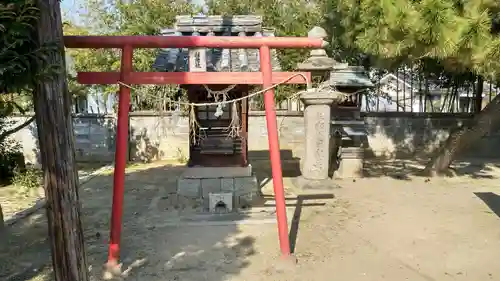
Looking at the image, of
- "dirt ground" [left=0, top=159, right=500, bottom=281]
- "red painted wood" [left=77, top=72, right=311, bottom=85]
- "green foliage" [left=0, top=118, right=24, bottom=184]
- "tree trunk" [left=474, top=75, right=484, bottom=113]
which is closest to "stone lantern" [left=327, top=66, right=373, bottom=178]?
"dirt ground" [left=0, top=159, right=500, bottom=281]

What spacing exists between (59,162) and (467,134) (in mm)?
9493

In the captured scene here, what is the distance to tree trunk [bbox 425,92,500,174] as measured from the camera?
9445mm

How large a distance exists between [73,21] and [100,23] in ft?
10.9

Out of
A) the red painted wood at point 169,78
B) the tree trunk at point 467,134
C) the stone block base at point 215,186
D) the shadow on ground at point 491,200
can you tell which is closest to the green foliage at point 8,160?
the stone block base at point 215,186

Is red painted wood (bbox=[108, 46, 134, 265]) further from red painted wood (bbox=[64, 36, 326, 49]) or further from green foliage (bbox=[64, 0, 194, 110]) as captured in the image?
green foliage (bbox=[64, 0, 194, 110])

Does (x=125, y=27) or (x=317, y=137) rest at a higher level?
(x=125, y=27)

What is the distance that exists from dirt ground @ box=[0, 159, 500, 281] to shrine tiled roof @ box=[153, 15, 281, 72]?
108 inches

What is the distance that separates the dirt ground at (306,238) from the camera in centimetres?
518

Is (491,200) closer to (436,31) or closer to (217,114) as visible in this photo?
(436,31)

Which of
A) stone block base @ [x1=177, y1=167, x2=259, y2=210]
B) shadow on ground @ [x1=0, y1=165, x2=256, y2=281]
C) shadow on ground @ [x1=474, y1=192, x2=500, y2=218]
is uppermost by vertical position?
stone block base @ [x1=177, y1=167, x2=259, y2=210]

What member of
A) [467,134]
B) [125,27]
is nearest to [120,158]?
[467,134]

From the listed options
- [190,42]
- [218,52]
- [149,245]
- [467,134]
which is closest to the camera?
[190,42]

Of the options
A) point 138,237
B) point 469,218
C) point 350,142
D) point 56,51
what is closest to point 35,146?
point 138,237

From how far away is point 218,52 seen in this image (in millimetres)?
7477
